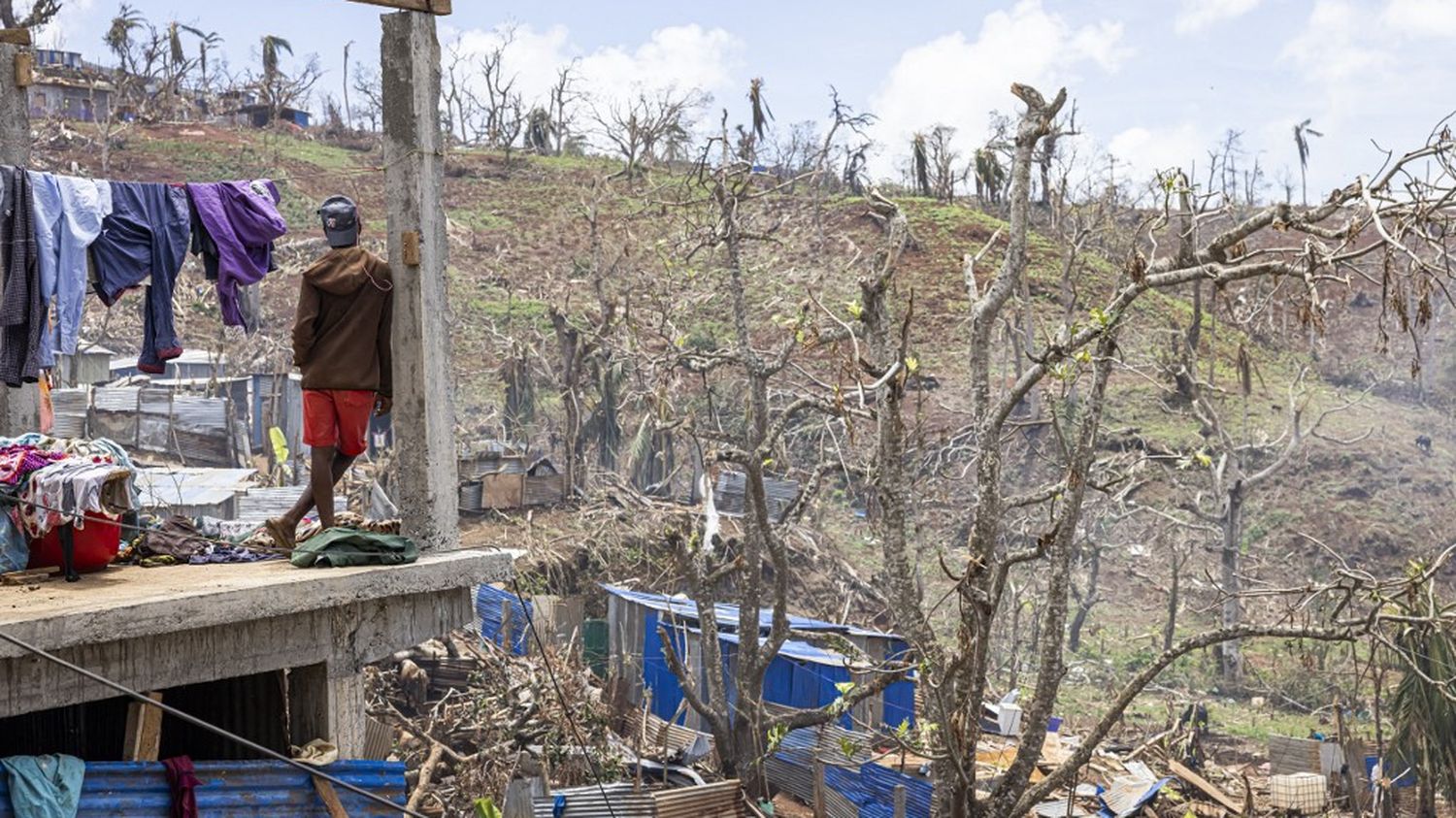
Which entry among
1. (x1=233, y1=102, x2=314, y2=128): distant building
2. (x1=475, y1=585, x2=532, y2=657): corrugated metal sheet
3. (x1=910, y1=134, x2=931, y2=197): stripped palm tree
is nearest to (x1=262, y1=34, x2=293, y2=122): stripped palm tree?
(x1=233, y1=102, x2=314, y2=128): distant building

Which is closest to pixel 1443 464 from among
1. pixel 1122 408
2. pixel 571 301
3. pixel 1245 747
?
pixel 1122 408

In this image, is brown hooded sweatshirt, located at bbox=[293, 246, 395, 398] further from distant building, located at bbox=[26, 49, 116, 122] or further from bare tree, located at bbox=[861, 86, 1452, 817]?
distant building, located at bbox=[26, 49, 116, 122]

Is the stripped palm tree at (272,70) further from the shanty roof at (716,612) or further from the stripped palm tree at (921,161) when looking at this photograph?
the shanty roof at (716,612)

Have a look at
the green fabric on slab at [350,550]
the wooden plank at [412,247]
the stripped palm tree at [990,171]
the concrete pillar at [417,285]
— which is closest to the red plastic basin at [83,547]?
the green fabric on slab at [350,550]

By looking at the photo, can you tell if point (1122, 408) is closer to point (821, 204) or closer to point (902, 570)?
point (821, 204)

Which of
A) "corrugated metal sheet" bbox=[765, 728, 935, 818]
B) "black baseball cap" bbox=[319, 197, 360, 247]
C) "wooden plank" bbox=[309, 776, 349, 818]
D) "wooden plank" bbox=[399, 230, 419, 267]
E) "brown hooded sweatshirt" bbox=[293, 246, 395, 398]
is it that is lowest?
"corrugated metal sheet" bbox=[765, 728, 935, 818]

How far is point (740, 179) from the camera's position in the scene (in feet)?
47.2

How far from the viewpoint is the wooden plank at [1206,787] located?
1454cm

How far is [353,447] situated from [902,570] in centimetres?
436

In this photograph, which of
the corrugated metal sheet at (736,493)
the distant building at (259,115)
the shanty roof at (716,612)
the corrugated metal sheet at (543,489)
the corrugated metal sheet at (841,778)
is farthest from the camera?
the distant building at (259,115)

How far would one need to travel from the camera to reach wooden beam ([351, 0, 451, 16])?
21.0ft

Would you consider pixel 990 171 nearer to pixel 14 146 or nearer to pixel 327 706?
pixel 14 146

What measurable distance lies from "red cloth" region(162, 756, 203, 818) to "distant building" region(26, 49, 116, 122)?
130 feet

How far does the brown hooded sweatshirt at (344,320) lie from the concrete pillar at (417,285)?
10 centimetres
